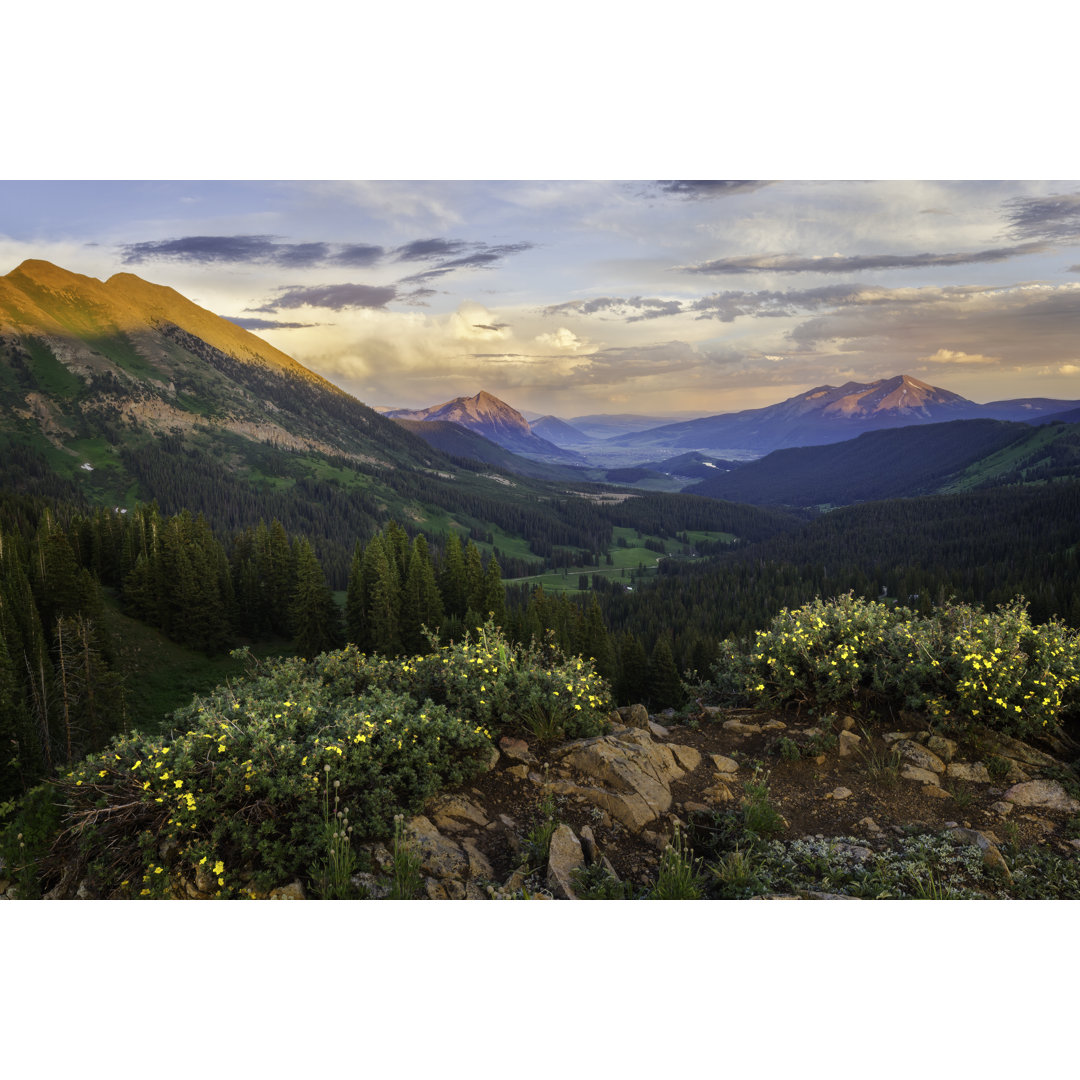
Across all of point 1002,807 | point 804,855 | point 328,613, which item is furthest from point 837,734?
point 328,613

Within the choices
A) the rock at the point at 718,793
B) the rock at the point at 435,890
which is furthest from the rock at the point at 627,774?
the rock at the point at 435,890

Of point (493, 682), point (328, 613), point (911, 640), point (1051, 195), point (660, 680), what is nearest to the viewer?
point (493, 682)

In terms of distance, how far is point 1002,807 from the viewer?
7.57 meters

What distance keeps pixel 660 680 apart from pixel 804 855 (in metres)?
45.4

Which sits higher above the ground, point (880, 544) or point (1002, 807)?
point (1002, 807)

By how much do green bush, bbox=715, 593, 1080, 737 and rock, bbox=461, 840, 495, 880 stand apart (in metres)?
6.13

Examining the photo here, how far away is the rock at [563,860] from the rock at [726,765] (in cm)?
298

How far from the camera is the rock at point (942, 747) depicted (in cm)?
870

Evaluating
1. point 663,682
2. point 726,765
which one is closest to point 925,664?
point 726,765

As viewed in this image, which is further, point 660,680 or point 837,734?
point 660,680

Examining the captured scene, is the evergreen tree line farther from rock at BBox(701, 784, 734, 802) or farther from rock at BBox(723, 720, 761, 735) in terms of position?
rock at BBox(701, 784, 734, 802)

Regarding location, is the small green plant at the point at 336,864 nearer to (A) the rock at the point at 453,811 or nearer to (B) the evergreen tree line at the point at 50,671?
(A) the rock at the point at 453,811

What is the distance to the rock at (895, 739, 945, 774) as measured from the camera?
8484 millimetres

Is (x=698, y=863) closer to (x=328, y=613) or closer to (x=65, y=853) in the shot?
(x=65, y=853)
